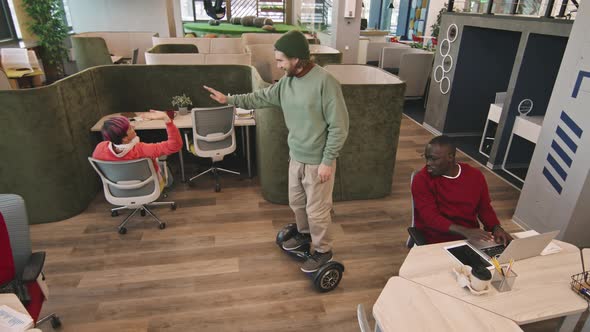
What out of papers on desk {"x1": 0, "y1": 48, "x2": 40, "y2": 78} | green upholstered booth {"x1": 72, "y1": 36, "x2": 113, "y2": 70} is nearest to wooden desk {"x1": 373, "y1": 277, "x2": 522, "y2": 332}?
papers on desk {"x1": 0, "y1": 48, "x2": 40, "y2": 78}

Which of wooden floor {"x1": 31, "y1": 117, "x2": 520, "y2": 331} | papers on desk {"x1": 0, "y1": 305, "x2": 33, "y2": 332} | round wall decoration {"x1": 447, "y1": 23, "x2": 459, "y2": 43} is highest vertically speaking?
round wall decoration {"x1": 447, "y1": 23, "x2": 459, "y2": 43}

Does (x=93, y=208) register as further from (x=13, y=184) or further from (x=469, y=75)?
(x=469, y=75)

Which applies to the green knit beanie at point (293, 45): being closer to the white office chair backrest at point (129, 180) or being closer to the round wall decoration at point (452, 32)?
the white office chair backrest at point (129, 180)

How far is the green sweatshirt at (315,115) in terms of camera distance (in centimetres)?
228

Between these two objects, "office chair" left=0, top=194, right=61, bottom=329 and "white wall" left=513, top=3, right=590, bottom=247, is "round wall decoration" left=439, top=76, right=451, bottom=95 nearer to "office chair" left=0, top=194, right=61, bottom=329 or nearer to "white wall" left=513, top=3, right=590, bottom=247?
"white wall" left=513, top=3, right=590, bottom=247

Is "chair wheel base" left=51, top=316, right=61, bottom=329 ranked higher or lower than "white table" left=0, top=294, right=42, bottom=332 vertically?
lower

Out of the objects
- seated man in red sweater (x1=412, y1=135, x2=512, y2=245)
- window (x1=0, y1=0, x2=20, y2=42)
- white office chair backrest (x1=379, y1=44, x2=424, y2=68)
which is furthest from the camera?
white office chair backrest (x1=379, y1=44, x2=424, y2=68)

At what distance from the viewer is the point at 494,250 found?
1.96m

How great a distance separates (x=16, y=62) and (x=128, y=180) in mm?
5717

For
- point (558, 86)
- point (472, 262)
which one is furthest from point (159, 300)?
point (558, 86)

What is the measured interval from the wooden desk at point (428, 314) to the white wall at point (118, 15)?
35.3ft

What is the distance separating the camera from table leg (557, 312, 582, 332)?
5.72 ft

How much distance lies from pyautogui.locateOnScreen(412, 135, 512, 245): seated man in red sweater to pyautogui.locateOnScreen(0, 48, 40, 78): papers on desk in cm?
747

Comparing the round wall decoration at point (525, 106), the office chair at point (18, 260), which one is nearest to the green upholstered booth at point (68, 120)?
the office chair at point (18, 260)
